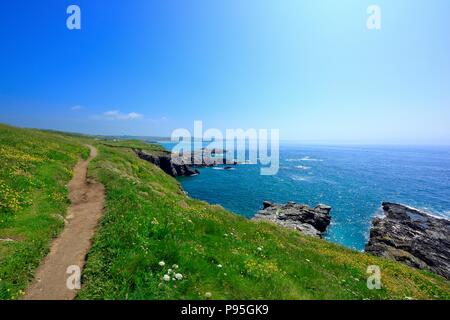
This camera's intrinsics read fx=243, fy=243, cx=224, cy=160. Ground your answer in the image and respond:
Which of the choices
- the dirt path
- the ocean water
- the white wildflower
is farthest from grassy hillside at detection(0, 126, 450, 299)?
the ocean water

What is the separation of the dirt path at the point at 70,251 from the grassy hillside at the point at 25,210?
432mm

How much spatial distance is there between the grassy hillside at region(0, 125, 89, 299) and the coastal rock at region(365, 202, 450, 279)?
44709 mm

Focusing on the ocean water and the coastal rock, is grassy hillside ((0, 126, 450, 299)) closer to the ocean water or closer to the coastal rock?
the coastal rock

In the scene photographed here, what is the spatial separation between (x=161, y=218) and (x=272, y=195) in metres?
68.5

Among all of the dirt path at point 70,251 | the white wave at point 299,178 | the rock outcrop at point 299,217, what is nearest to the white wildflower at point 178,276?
the dirt path at point 70,251

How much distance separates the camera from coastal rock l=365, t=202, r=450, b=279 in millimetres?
38875

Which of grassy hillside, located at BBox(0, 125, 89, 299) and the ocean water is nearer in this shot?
grassy hillside, located at BBox(0, 125, 89, 299)

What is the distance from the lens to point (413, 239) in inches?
1873

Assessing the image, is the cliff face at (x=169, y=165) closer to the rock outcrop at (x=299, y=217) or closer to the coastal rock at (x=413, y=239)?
the rock outcrop at (x=299, y=217)

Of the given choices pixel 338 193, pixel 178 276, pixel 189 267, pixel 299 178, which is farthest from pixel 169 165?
pixel 178 276

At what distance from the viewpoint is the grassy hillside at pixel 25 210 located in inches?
411

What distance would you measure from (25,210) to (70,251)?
6.62 meters
